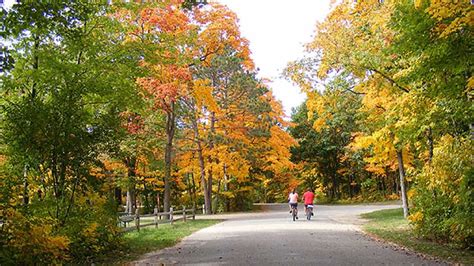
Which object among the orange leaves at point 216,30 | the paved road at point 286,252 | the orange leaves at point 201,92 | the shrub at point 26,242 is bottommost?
the paved road at point 286,252

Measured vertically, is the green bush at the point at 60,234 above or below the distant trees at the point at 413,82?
below

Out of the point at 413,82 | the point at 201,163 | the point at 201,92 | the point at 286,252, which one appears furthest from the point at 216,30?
the point at 286,252

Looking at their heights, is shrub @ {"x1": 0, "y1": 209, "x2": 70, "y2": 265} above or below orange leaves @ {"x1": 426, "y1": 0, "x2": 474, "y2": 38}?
below

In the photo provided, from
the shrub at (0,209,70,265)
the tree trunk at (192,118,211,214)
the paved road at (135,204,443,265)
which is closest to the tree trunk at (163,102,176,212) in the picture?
the tree trunk at (192,118,211,214)

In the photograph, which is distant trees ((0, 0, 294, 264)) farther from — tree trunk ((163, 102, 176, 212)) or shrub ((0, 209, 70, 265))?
tree trunk ((163, 102, 176, 212))

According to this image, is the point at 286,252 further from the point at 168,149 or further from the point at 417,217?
the point at 168,149

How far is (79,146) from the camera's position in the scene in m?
10.1

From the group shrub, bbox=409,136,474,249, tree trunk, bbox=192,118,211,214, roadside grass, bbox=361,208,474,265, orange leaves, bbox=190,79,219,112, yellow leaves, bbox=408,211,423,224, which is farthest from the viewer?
tree trunk, bbox=192,118,211,214

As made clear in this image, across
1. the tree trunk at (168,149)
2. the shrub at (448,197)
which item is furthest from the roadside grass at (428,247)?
the tree trunk at (168,149)

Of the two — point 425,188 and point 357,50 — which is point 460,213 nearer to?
point 425,188

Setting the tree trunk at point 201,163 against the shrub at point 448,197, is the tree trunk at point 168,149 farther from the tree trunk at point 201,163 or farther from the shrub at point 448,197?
the shrub at point 448,197

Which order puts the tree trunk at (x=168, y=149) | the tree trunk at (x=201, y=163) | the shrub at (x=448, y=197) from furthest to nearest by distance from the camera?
the tree trunk at (x=201, y=163), the tree trunk at (x=168, y=149), the shrub at (x=448, y=197)

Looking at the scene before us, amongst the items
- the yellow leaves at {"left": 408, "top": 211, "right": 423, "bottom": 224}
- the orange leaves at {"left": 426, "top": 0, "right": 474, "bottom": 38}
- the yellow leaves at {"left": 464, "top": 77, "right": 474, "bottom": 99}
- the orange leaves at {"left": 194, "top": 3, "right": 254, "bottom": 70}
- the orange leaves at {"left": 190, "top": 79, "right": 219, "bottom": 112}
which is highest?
the orange leaves at {"left": 194, "top": 3, "right": 254, "bottom": 70}

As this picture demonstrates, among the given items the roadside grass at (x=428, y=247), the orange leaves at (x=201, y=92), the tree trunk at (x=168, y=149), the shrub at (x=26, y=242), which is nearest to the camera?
Result: the shrub at (x=26, y=242)
